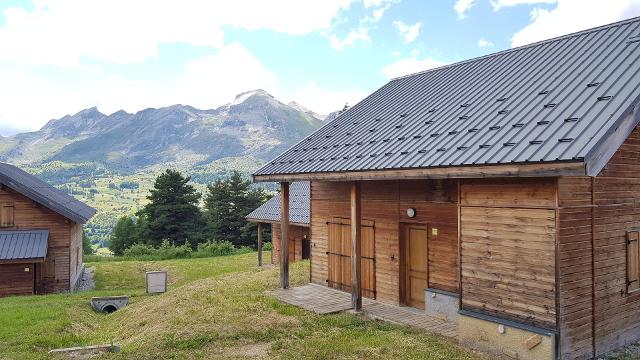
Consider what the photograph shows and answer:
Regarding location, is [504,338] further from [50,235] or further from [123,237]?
[123,237]

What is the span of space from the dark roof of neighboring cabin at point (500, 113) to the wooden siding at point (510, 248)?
79 centimetres

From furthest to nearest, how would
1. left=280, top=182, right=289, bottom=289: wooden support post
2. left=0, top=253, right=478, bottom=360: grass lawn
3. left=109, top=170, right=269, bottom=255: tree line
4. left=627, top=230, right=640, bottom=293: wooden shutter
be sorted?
left=109, top=170, right=269, bottom=255: tree line
left=280, top=182, right=289, bottom=289: wooden support post
left=627, top=230, right=640, bottom=293: wooden shutter
left=0, top=253, right=478, bottom=360: grass lawn

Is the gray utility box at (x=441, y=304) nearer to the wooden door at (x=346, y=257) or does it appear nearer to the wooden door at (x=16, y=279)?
the wooden door at (x=346, y=257)

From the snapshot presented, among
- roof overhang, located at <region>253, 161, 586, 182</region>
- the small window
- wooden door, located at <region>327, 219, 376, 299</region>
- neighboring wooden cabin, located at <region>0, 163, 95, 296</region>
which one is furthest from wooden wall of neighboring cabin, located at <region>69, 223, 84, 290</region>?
roof overhang, located at <region>253, 161, 586, 182</region>

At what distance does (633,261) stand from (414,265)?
4850 mm

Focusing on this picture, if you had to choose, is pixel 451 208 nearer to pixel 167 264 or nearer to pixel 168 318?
pixel 168 318

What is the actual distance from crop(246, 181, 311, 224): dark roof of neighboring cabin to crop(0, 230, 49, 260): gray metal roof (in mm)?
10446

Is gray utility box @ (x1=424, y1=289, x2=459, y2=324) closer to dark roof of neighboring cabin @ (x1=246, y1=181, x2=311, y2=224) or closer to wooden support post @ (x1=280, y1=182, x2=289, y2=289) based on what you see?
wooden support post @ (x1=280, y1=182, x2=289, y2=289)

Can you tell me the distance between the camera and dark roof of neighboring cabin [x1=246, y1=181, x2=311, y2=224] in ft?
83.1

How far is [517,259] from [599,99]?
332 cm

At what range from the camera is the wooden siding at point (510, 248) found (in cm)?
878

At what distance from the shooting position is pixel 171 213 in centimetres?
5162

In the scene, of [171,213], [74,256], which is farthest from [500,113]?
[171,213]

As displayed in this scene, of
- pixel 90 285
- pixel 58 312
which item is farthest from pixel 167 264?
pixel 58 312
